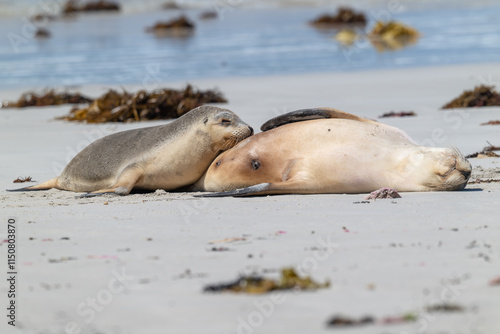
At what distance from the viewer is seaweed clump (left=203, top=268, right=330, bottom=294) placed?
3303 millimetres

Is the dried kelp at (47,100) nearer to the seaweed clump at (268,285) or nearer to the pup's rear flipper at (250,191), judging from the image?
the pup's rear flipper at (250,191)

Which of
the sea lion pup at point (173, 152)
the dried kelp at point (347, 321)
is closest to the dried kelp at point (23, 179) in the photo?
the sea lion pup at point (173, 152)

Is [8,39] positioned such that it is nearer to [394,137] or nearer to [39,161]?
[39,161]

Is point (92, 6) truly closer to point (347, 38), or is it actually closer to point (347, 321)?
point (347, 38)

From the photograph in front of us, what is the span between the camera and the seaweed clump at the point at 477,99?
969 cm

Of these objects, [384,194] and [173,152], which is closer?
[384,194]

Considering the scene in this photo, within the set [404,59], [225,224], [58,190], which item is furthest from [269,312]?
[404,59]

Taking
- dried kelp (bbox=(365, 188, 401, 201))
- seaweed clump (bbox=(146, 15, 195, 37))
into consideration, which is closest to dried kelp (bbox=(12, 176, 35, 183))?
dried kelp (bbox=(365, 188, 401, 201))

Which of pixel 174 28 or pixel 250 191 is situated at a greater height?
pixel 174 28

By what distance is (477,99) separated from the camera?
974 cm

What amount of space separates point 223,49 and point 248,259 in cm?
1640

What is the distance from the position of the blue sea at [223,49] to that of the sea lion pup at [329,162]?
880cm

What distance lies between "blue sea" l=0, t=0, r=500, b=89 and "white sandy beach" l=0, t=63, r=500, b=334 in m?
9.02

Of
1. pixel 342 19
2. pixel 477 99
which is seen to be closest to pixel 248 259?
pixel 477 99
